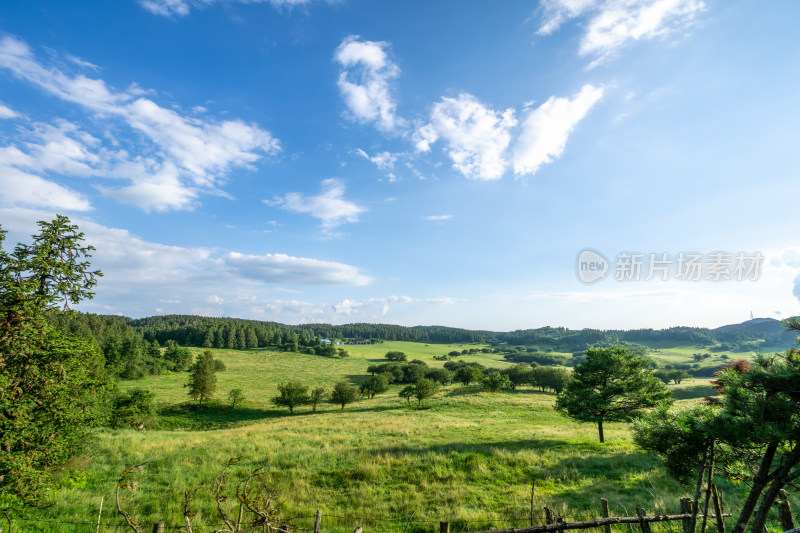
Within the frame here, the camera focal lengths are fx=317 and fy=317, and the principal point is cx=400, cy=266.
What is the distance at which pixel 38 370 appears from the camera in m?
9.95

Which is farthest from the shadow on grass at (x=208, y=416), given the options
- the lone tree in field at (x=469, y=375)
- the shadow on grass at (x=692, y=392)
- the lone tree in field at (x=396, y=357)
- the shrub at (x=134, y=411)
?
the shadow on grass at (x=692, y=392)

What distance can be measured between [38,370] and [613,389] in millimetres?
31793

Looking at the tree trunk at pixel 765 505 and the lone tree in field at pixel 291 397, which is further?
the lone tree in field at pixel 291 397

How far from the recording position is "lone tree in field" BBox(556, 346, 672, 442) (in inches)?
955

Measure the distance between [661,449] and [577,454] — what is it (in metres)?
13.5

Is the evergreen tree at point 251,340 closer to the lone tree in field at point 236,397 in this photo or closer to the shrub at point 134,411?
the lone tree in field at point 236,397

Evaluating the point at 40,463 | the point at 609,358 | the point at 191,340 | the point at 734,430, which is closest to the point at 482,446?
the point at 609,358

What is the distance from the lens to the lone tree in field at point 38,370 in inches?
365

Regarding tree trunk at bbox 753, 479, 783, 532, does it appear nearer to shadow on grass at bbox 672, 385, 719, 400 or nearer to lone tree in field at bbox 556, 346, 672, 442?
lone tree in field at bbox 556, 346, 672, 442

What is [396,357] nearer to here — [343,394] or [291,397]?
[343,394]

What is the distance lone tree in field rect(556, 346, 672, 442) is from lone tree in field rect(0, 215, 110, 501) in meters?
29.3

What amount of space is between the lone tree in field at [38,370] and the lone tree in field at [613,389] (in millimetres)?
29329

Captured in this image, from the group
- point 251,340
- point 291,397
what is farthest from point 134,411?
point 251,340

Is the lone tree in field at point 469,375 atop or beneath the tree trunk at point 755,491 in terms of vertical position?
beneath
